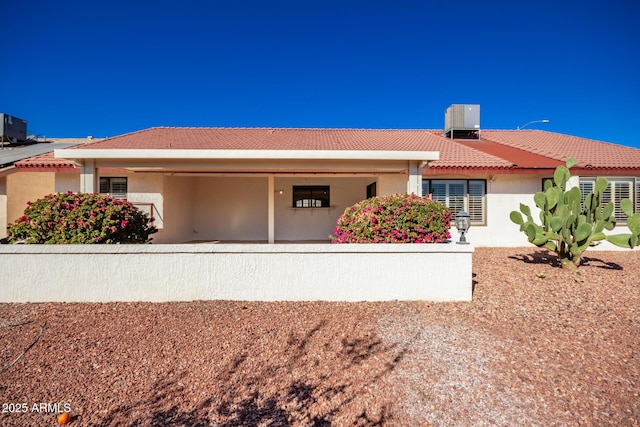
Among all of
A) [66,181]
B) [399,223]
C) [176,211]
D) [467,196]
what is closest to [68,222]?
[399,223]

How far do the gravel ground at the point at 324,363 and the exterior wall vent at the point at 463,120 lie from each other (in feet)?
39.7

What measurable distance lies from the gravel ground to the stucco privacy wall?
0.25 m

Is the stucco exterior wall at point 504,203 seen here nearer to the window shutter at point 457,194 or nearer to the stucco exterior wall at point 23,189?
the window shutter at point 457,194

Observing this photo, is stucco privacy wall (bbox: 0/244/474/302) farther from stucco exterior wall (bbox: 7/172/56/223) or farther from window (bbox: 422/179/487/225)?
stucco exterior wall (bbox: 7/172/56/223)

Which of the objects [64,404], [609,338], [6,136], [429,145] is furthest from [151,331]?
[6,136]

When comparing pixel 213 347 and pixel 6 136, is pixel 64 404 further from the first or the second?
pixel 6 136

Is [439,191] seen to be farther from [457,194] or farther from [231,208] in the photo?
[231,208]

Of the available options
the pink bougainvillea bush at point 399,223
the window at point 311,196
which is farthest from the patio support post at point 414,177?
the window at point 311,196

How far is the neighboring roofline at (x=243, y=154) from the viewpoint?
28.5 feet

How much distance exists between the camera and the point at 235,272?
6.19 m

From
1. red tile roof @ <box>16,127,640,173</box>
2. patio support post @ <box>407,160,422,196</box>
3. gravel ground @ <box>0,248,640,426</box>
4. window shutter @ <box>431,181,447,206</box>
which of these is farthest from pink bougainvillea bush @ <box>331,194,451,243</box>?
window shutter @ <box>431,181,447,206</box>

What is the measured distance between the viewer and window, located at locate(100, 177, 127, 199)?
1250 centimetres

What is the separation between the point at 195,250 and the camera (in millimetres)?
6160

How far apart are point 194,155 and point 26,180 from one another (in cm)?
923
